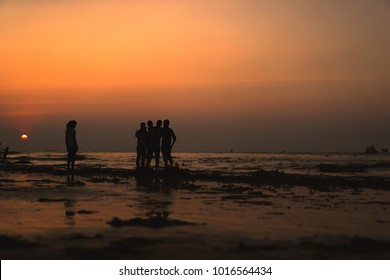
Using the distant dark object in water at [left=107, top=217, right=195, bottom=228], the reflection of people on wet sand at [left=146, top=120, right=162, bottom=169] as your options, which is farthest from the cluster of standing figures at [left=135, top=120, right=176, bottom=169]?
the distant dark object in water at [left=107, top=217, right=195, bottom=228]

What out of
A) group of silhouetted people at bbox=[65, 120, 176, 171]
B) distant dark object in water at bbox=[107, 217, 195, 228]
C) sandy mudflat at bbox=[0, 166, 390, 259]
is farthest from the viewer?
group of silhouetted people at bbox=[65, 120, 176, 171]

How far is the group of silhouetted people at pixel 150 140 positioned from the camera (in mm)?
27031

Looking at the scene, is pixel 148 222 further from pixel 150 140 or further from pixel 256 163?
pixel 256 163

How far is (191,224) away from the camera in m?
11.0

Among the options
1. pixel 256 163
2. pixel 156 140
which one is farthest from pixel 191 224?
pixel 256 163

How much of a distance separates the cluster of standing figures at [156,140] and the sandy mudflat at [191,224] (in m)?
9.26

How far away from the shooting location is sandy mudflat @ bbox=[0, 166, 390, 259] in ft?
27.2

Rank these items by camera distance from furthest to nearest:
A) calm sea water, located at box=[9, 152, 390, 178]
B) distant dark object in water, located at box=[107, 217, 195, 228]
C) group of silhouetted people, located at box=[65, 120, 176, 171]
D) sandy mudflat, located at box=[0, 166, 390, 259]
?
calm sea water, located at box=[9, 152, 390, 178], group of silhouetted people, located at box=[65, 120, 176, 171], distant dark object in water, located at box=[107, 217, 195, 228], sandy mudflat, located at box=[0, 166, 390, 259]

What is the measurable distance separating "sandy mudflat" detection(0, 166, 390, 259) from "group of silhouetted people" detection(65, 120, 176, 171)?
28.0 feet

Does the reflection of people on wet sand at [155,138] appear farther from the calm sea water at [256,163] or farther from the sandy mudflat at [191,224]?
the sandy mudflat at [191,224]

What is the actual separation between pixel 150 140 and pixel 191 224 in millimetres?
17977

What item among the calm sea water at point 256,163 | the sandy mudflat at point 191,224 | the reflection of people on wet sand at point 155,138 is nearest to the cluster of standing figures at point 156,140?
A: the reflection of people on wet sand at point 155,138

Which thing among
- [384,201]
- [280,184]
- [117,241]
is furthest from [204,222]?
[280,184]

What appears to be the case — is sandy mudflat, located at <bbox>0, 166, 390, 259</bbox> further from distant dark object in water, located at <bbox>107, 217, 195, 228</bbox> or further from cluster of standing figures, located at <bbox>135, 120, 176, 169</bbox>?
cluster of standing figures, located at <bbox>135, 120, 176, 169</bbox>
